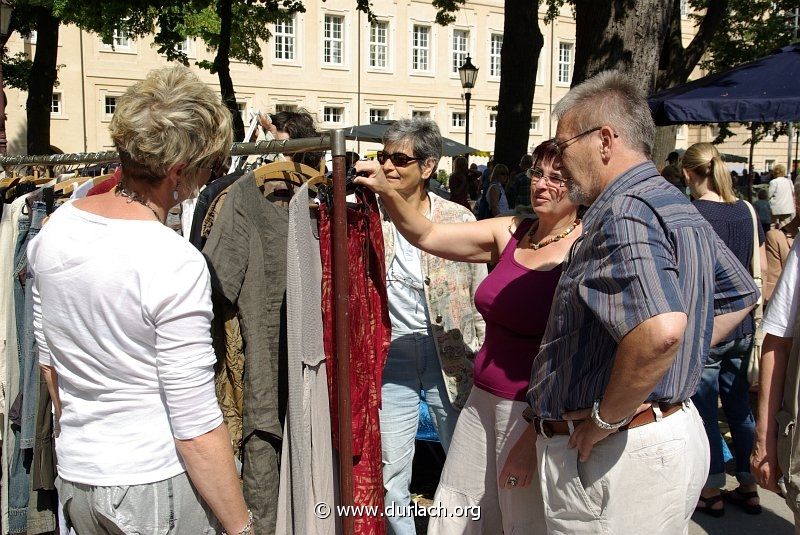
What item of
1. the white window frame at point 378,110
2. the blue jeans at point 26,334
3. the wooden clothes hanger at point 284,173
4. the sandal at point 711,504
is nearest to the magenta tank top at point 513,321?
the wooden clothes hanger at point 284,173

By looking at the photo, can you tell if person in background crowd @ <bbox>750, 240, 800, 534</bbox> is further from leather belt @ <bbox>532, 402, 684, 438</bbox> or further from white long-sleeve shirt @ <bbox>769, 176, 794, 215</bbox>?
white long-sleeve shirt @ <bbox>769, 176, 794, 215</bbox>

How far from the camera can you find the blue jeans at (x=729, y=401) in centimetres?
429

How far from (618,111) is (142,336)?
1438mm

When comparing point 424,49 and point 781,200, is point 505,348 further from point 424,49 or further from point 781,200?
point 424,49

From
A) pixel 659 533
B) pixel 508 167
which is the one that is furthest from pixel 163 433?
pixel 508 167

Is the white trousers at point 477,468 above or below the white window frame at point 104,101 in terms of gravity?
below

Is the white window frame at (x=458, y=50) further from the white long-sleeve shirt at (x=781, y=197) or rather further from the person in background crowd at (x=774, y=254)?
the person in background crowd at (x=774, y=254)

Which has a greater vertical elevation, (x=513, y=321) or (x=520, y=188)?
(x=520, y=188)

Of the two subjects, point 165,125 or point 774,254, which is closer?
point 165,125

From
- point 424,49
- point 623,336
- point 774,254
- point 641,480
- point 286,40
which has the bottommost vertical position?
point 641,480

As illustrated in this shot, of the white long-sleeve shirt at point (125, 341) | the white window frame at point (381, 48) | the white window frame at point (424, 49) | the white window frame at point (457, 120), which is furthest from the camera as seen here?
the white window frame at point (457, 120)

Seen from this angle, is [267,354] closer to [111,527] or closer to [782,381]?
[111,527]

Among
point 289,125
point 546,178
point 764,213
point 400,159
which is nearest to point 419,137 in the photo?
point 400,159

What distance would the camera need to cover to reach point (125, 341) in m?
1.76
